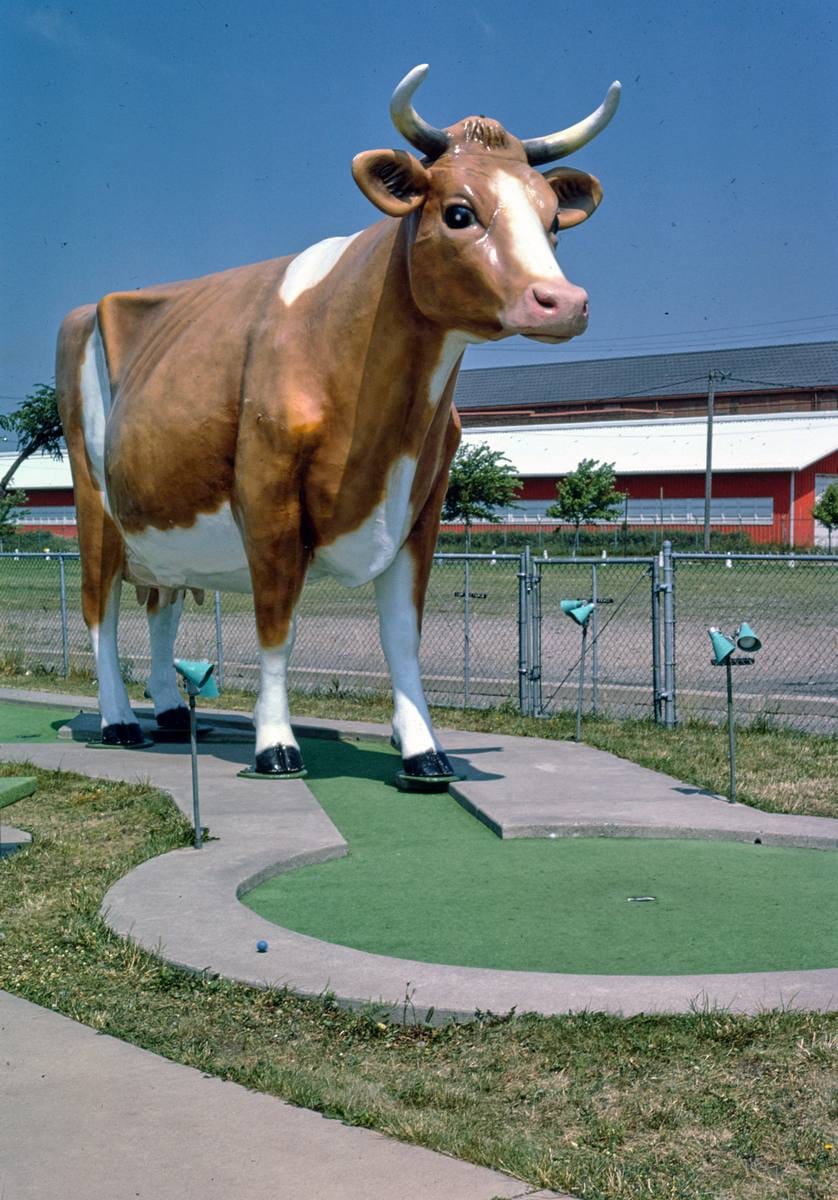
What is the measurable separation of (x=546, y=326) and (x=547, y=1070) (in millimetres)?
3452

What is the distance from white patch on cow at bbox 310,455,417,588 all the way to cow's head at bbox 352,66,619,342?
0.99 meters

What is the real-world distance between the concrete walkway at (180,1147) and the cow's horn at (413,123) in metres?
4.52

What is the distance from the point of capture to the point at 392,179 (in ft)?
22.9

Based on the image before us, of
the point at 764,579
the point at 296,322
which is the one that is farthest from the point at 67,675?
the point at 764,579

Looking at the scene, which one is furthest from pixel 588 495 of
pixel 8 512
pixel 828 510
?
pixel 8 512

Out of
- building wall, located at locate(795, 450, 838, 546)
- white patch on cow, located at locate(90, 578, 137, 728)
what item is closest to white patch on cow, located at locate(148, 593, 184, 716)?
white patch on cow, located at locate(90, 578, 137, 728)

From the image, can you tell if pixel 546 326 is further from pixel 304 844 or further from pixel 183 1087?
pixel 183 1087

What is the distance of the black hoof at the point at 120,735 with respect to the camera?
1002 centimetres

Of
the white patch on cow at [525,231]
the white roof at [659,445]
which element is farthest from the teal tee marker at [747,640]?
the white roof at [659,445]

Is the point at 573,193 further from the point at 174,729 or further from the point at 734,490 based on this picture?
the point at 734,490

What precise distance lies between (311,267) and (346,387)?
0.98 m

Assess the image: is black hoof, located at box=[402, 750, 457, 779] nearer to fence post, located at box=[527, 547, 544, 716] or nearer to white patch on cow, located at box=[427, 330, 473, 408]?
white patch on cow, located at box=[427, 330, 473, 408]

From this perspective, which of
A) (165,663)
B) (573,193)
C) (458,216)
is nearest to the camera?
(458,216)

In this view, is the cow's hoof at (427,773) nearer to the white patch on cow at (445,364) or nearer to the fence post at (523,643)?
the white patch on cow at (445,364)
